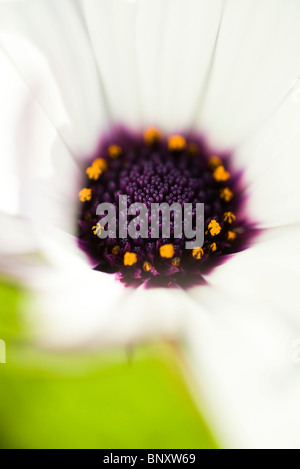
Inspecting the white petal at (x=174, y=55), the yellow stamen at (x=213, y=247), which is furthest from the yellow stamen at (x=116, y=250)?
the white petal at (x=174, y=55)

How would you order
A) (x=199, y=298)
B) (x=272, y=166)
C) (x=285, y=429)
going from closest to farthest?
(x=285, y=429) < (x=199, y=298) < (x=272, y=166)

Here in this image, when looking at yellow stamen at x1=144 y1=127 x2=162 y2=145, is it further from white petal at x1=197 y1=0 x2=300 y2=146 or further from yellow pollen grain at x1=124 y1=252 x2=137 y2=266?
yellow pollen grain at x1=124 y1=252 x2=137 y2=266

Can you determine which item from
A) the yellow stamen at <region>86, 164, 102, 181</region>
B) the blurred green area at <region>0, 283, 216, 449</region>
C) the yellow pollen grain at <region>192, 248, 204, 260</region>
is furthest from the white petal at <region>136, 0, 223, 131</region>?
the blurred green area at <region>0, 283, 216, 449</region>

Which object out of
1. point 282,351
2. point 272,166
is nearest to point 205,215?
point 272,166

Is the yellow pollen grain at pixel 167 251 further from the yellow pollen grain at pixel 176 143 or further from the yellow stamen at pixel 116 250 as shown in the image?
the yellow pollen grain at pixel 176 143

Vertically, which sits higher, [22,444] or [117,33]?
[117,33]
